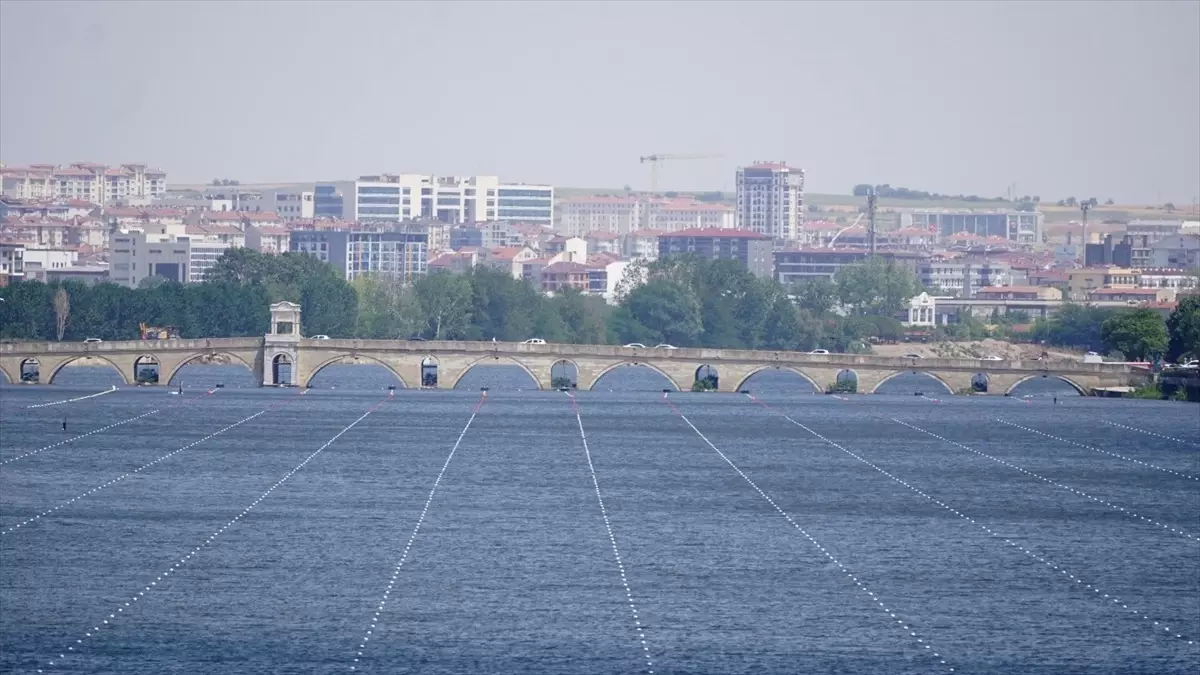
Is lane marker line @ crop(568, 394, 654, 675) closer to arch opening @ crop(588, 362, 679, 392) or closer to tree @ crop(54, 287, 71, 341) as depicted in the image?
arch opening @ crop(588, 362, 679, 392)

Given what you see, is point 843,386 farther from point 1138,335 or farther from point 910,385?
point 910,385

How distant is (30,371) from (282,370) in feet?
44.6

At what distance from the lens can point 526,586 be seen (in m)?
55.6

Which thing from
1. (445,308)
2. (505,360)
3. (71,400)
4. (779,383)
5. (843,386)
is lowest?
(779,383)

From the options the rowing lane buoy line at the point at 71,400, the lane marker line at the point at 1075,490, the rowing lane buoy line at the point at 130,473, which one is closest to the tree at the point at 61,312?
the rowing lane buoy line at the point at 71,400

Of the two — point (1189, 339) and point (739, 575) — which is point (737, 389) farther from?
point (739, 575)

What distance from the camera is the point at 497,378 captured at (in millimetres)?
157250

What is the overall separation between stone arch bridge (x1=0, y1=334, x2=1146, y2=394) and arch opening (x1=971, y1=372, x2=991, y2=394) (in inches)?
10.4

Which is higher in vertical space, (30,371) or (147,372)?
(147,372)

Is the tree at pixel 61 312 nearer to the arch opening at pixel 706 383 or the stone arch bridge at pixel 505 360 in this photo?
the stone arch bridge at pixel 505 360

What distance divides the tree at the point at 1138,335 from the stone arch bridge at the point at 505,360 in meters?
8.15

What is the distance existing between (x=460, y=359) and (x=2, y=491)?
51365 mm

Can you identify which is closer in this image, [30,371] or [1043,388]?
[30,371]

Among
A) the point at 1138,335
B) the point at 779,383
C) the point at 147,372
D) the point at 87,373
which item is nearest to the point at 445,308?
the point at 779,383
